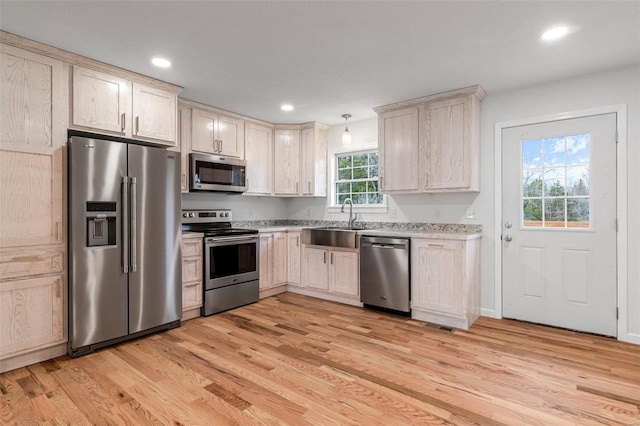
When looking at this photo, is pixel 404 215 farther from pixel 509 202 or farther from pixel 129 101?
pixel 129 101

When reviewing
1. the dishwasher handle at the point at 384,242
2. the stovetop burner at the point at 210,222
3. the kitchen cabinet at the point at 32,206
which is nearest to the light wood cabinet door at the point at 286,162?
the stovetop burner at the point at 210,222

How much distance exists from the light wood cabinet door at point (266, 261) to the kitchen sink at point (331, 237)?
478 millimetres

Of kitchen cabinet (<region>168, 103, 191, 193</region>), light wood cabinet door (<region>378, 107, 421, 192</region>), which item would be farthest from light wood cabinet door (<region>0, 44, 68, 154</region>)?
light wood cabinet door (<region>378, 107, 421, 192</region>)

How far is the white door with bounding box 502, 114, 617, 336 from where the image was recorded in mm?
3188

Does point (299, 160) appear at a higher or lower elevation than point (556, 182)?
higher

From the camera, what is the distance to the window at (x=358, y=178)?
16.1 feet

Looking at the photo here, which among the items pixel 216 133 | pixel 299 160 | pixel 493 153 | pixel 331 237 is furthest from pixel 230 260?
pixel 493 153

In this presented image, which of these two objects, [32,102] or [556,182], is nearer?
[32,102]

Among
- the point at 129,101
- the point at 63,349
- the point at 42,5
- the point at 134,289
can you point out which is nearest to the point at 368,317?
the point at 134,289

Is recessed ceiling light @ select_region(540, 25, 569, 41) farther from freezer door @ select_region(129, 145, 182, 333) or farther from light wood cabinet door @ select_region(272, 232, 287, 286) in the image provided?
light wood cabinet door @ select_region(272, 232, 287, 286)

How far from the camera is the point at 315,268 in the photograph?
462 centimetres

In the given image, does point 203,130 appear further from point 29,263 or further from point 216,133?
point 29,263

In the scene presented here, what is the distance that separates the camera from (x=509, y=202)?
3.70m

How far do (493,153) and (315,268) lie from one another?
257cm
